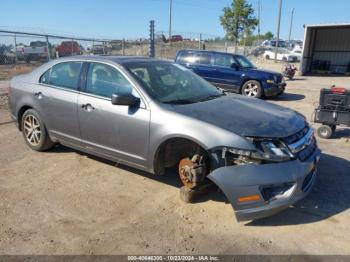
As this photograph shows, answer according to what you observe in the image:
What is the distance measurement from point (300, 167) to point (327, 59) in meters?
24.5

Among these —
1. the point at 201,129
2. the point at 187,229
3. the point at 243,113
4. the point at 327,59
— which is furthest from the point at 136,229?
the point at 327,59

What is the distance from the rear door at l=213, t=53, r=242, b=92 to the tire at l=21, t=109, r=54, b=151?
8066 millimetres

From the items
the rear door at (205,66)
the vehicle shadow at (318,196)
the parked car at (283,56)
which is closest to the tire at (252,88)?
the rear door at (205,66)

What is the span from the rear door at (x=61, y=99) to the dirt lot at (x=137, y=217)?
21.1 inches

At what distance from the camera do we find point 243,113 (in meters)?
3.86

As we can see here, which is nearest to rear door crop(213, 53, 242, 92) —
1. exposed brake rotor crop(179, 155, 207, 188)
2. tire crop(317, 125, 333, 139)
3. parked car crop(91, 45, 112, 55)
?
tire crop(317, 125, 333, 139)

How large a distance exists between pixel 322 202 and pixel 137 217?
217 cm

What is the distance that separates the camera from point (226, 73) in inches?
484

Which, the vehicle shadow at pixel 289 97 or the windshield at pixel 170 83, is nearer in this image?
the windshield at pixel 170 83

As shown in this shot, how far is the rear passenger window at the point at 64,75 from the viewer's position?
480 centimetres

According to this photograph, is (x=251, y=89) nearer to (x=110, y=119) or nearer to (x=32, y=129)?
(x=32, y=129)

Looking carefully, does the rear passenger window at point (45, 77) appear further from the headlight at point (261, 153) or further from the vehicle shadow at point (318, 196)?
the headlight at point (261, 153)

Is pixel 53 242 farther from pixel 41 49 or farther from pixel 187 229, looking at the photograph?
pixel 41 49

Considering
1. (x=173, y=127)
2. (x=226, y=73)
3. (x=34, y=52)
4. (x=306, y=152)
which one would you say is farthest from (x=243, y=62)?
(x=34, y=52)
